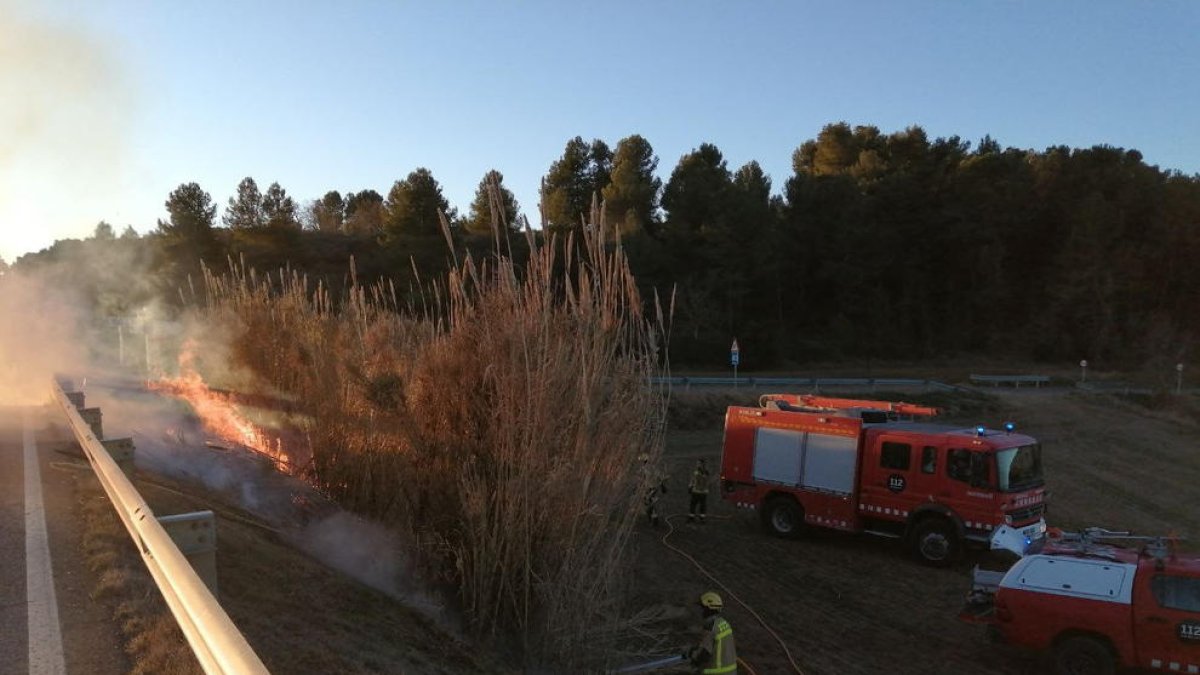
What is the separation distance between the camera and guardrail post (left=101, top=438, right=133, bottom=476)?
6.67 meters

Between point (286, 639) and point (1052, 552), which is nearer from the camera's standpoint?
point (286, 639)

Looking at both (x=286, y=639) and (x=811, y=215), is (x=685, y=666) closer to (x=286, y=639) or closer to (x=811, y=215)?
(x=286, y=639)

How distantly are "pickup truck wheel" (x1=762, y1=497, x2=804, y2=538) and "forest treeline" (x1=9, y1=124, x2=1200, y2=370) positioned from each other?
3180 centimetres

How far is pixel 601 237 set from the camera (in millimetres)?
6441

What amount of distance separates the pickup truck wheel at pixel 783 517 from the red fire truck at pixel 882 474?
20 mm

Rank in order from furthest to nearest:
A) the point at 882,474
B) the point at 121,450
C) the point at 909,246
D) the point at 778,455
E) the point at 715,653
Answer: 1. the point at 909,246
2. the point at 778,455
3. the point at 882,474
4. the point at 715,653
5. the point at 121,450

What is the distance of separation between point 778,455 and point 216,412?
10646mm

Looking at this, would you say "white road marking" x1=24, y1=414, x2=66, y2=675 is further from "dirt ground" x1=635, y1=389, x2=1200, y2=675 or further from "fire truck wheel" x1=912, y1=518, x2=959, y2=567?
"fire truck wheel" x1=912, y1=518, x2=959, y2=567

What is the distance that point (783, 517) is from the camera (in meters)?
16.3

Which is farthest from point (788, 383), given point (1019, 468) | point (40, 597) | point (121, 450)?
point (40, 597)

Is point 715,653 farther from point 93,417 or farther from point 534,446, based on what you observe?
point 93,417

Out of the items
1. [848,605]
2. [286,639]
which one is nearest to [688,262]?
[848,605]

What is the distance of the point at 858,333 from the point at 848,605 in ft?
160

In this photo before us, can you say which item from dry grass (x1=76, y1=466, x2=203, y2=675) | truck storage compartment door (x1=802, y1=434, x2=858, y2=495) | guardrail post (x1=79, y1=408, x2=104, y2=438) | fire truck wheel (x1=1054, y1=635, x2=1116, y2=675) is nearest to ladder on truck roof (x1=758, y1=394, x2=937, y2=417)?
truck storage compartment door (x1=802, y1=434, x2=858, y2=495)
